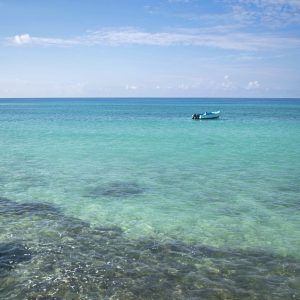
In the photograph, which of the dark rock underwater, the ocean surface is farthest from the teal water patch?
the dark rock underwater

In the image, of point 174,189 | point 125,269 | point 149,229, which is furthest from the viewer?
point 174,189

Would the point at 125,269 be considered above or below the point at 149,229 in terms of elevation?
above

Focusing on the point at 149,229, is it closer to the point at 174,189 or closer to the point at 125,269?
the point at 125,269

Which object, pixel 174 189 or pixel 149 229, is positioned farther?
pixel 174 189

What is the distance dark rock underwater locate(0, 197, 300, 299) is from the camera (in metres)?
8.73

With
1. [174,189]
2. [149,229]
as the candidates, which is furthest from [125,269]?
[174,189]

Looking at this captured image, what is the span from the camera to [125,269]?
9.83m

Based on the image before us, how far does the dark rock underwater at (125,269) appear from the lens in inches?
344

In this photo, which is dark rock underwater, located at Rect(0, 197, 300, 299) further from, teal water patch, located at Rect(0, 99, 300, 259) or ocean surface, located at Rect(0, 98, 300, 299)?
teal water patch, located at Rect(0, 99, 300, 259)

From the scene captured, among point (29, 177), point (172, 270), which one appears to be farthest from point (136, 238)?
point (29, 177)

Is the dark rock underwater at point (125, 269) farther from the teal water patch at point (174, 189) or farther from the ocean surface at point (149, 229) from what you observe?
the teal water patch at point (174, 189)

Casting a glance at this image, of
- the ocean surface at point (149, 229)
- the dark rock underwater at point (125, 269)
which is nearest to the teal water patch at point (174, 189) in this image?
the ocean surface at point (149, 229)

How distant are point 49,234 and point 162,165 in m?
13.2

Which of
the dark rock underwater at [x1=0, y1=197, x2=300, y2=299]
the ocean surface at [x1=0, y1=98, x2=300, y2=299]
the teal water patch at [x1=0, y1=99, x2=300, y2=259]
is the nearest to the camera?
the dark rock underwater at [x1=0, y1=197, x2=300, y2=299]
